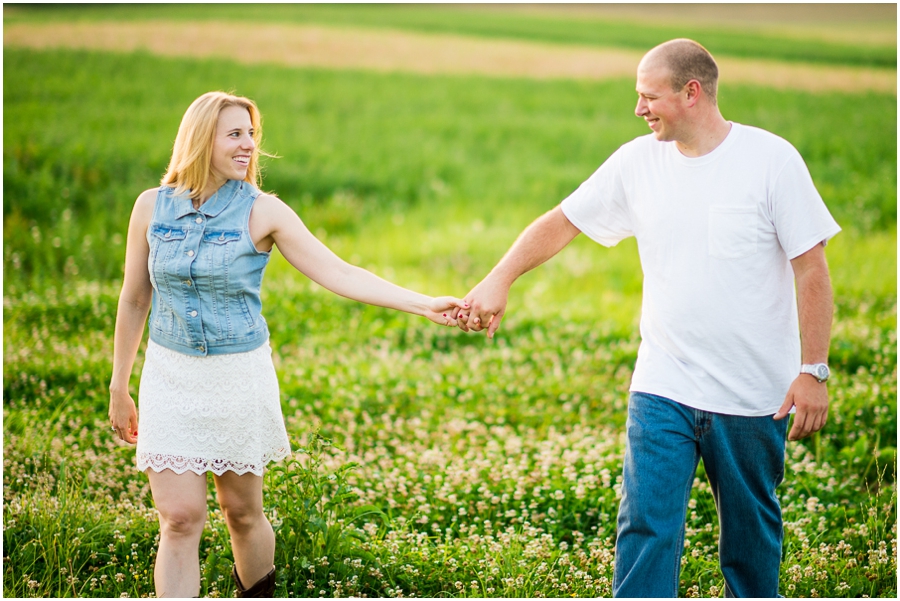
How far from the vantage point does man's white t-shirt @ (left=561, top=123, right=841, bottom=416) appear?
3398 mm

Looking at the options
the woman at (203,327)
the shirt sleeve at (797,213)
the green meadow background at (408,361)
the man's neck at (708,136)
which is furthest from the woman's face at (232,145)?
the shirt sleeve at (797,213)

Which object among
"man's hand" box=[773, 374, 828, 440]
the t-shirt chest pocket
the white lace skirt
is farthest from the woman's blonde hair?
"man's hand" box=[773, 374, 828, 440]

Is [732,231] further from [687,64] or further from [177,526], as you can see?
[177,526]


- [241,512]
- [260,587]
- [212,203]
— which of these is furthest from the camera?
[260,587]

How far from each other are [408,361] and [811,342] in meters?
4.75

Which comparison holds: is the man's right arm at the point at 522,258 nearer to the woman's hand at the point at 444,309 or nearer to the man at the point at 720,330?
the woman's hand at the point at 444,309

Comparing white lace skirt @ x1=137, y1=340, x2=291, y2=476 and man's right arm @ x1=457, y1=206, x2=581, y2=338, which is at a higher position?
man's right arm @ x1=457, y1=206, x2=581, y2=338

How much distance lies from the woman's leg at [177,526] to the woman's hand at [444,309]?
1322 mm

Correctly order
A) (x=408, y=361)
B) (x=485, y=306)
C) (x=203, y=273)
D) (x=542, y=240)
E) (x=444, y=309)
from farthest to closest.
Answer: (x=408, y=361) → (x=485, y=306) → (x=444, y=309) → (x=542, y=240) → (x=203, y=273)

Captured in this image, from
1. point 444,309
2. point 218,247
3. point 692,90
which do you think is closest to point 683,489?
point 444,309

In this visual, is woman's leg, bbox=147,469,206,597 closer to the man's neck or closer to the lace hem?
the lace hem

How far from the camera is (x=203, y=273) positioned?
346cm

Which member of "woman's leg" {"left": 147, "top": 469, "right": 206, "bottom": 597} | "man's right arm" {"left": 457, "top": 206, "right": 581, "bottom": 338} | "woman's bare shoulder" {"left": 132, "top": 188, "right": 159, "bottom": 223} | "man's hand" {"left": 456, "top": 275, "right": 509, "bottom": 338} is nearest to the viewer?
"woman's leg" {"left": 147, "top": 469, "right": 206, "bottom": 597}

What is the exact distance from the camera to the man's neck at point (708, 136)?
3.53 meters
